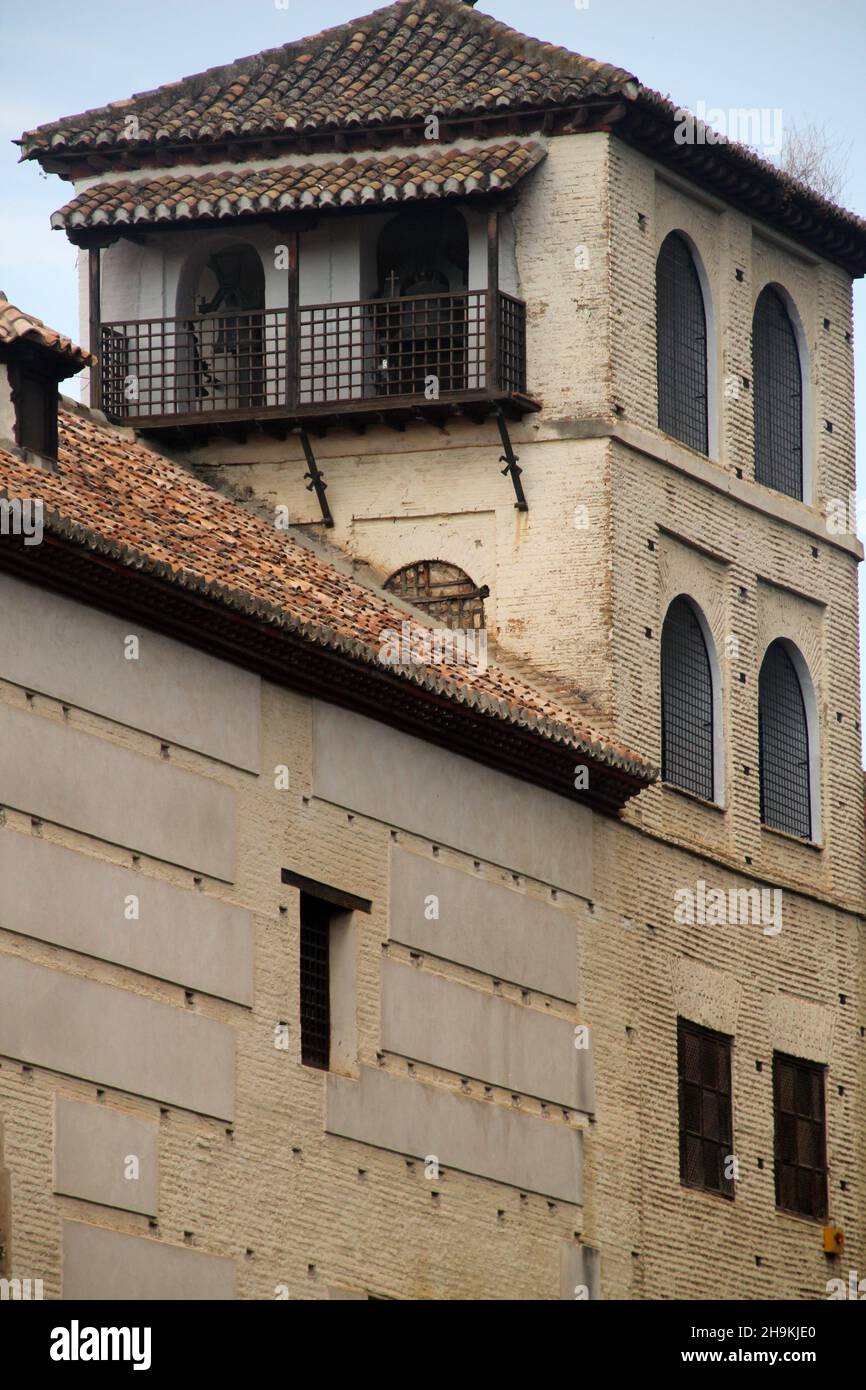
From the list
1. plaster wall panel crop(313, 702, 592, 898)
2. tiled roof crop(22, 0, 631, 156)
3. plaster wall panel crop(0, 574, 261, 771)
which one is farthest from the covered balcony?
plaster wall panel crop(0, 574, 261, 771)

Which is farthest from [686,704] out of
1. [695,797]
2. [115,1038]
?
[115,1038]

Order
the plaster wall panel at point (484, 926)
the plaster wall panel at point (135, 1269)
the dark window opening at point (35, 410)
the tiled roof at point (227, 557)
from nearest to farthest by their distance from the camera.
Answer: the plaster wall panel at point (135, 1269), the tiled roof at point (227, 557), the dark window opening at point (35, 410), the plaster wall panel at point (484, 926)

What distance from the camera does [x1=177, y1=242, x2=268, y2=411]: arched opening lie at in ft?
118

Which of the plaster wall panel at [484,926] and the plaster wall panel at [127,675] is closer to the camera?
the plaster wall panel at [127,675]

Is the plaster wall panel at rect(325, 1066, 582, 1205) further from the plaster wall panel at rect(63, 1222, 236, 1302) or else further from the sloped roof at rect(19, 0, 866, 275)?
the sloped roof at rect(19, 0, 866, 275)

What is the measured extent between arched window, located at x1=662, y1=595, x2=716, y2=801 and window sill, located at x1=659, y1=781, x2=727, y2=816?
10cm

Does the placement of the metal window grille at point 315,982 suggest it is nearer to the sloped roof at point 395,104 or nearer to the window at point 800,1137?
the window at point 800,1137

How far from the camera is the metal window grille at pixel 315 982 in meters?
30.1

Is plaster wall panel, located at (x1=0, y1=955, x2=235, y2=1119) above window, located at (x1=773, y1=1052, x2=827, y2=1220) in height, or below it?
below

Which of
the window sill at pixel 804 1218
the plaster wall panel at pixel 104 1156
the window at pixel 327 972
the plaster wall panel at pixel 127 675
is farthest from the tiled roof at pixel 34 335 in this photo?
the window sill at pixel 804 1218

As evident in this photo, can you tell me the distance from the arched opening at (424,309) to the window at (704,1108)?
6.32 metres

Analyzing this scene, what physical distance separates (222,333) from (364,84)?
2702mm

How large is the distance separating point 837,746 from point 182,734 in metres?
11.0

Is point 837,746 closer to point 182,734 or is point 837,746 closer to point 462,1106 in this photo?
point 462,1106
